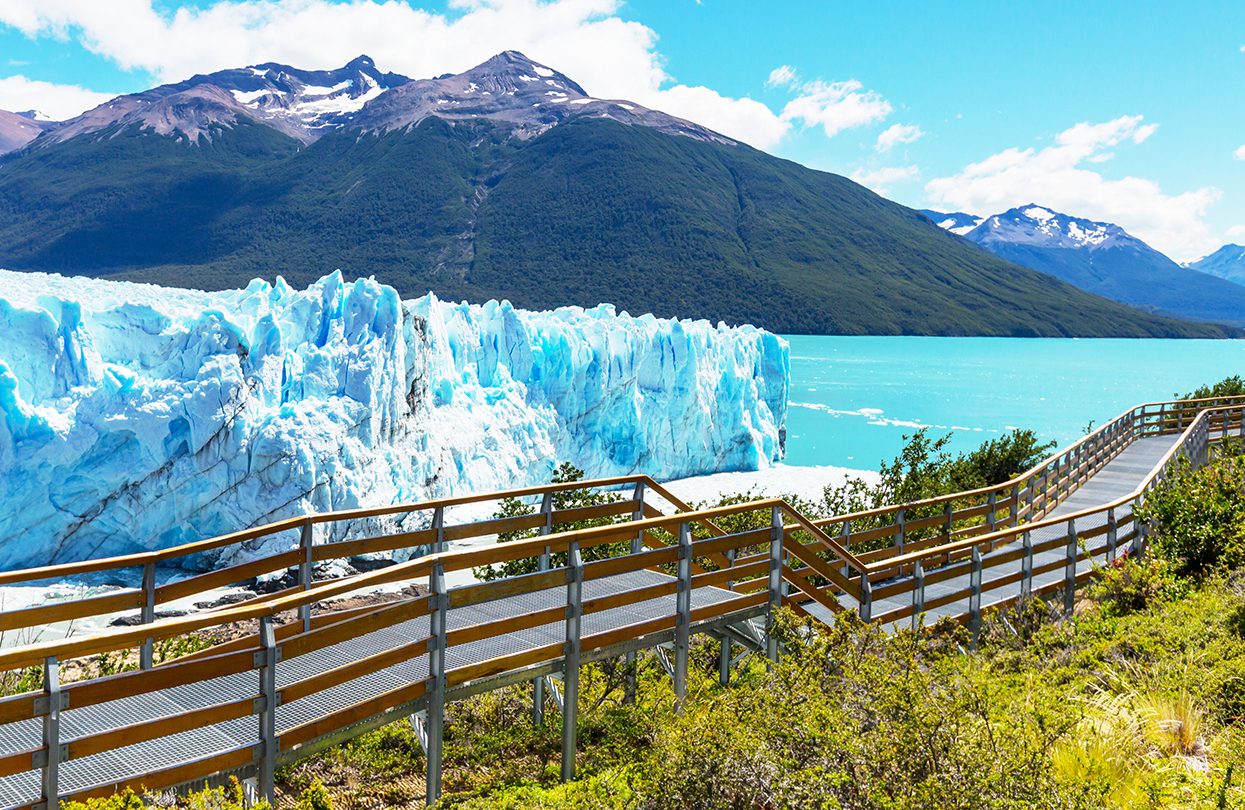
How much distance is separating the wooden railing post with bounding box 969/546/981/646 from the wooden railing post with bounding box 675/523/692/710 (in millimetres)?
2802

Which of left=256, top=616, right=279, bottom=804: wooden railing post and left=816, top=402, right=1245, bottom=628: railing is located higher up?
left=256, top=616, right=279, bottom=804: wooden railing post

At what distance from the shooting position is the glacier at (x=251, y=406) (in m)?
18.9

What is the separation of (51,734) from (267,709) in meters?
0.77

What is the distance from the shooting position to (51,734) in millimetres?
3076

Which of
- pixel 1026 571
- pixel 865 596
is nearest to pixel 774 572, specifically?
pixel 865 596

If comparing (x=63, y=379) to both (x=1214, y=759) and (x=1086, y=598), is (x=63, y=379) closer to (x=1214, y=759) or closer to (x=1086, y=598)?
(x=1086, y=598)

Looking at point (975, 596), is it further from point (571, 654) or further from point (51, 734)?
point (51, 734)

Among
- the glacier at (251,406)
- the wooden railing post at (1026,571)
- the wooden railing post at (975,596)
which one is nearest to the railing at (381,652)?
the wooden railing post at (975,596)

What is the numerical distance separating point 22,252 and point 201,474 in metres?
154

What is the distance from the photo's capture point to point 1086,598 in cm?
877

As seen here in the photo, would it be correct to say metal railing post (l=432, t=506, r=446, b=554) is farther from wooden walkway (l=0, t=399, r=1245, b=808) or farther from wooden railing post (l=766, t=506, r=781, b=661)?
wooden railing post (l=766, t=506, r=781, b=661)

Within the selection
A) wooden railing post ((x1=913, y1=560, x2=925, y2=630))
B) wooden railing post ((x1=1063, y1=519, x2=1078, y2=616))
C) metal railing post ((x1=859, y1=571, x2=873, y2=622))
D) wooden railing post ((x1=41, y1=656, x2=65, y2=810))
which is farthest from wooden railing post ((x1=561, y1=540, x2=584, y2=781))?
wooden railing post ((x1=1063, y1=519, x2=1078, y2=616))

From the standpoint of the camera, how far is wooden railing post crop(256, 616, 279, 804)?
3.59 m

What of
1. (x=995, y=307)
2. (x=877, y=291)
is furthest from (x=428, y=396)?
(x=995, y=307)
